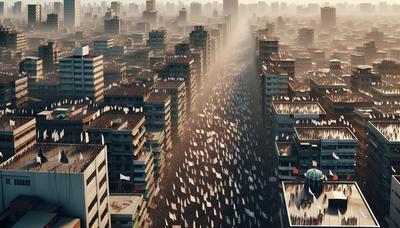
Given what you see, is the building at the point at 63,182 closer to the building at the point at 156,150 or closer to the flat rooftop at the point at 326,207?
the flat rooftop at the point at 326,207

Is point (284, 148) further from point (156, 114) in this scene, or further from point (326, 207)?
point (156, 114)

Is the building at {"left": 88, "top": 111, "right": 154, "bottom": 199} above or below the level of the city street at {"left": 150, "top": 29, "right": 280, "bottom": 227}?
above

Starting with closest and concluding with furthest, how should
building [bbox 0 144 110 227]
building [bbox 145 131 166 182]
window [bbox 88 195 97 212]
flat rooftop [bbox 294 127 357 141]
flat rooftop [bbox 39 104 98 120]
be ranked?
building [bbox 0 144 110 227] < window [bbox 88 195 97 212] < flat rooftop [bbox 294 127 357 141] < flat rooftop [bbox 39 104 98 120] < building [bbox 145 131 166 182]

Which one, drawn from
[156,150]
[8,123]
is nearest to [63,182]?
[8,123]

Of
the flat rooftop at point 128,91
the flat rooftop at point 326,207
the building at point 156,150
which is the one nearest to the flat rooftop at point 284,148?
the flat rooftop at point 326,207

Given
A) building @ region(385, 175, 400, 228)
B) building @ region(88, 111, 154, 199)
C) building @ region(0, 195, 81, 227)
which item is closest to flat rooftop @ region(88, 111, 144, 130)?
building @ region(88, 111, 154, 199)

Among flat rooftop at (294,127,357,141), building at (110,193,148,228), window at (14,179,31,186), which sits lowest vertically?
building at (110,193,148,228)

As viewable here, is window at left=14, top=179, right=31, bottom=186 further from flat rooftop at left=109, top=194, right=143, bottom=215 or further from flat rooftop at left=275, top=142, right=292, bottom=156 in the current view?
flat rooftop at left=275, top=142, right=292, bottom=156
